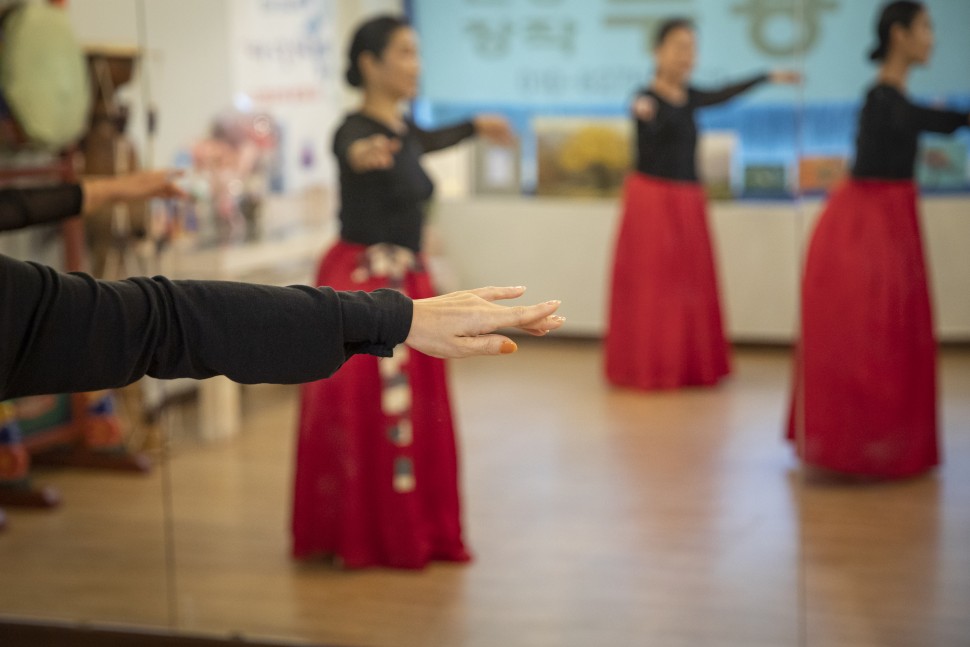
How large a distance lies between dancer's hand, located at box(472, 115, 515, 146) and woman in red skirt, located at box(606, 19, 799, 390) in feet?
0.94

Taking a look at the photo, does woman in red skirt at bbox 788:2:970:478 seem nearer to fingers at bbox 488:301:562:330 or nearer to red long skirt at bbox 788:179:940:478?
red long skirt at bbox 788:179:940:478

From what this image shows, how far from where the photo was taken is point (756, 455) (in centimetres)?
288

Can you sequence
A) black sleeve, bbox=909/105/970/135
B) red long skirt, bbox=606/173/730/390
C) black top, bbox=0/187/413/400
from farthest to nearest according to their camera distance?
red long skirt, bbox=606/173/730/390 < black sleeve, bbox=909/105/970/135 < black top, bbox=0/187/413/400

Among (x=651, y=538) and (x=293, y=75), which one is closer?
(x=651, y=538)

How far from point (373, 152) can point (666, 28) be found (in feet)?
2.37

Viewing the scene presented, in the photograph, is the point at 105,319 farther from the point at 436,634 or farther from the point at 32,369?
the point at 436,634

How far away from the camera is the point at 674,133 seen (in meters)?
2.71

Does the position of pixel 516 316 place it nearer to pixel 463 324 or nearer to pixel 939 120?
pixel 463 324

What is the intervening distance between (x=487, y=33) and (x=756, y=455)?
1.15m

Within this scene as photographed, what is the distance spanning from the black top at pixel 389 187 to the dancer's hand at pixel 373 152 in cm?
1

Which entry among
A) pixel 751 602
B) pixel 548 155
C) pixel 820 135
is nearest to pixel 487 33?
pixel 548 155

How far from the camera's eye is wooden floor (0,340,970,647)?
2727mm

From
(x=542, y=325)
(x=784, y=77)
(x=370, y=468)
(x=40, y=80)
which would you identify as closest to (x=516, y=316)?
(x=542, y=325)

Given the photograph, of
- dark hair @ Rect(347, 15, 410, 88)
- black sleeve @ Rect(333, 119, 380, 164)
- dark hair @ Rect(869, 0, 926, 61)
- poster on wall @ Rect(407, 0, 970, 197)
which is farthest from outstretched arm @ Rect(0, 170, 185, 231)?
dark hair @ Rect(869, 0, 926, 61)
